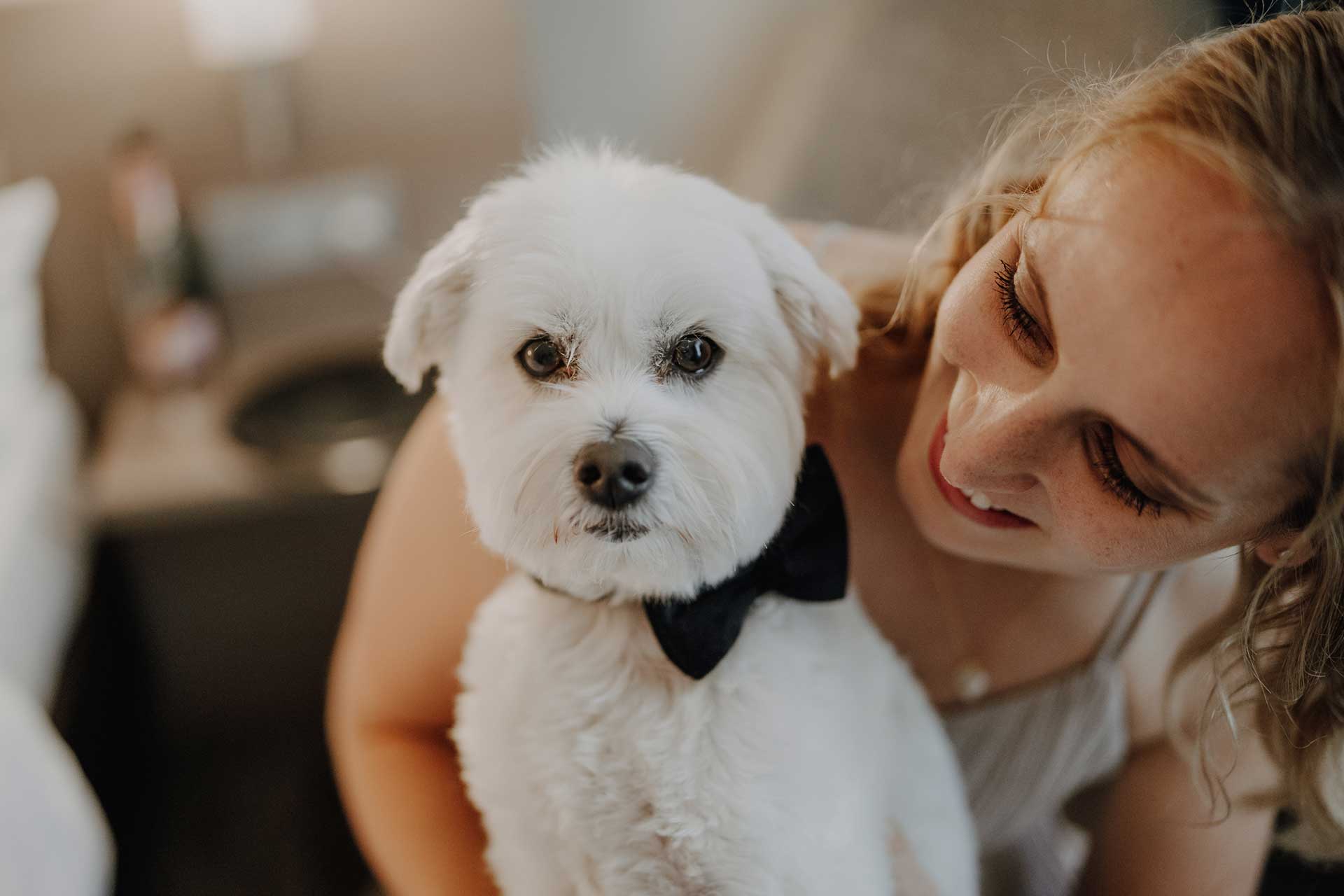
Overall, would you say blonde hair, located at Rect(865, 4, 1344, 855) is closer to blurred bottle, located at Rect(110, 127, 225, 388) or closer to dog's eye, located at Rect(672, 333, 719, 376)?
dog's eye, located at Rect(672, 333, 719, 376)

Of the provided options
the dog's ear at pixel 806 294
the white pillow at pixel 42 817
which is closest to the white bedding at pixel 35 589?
the white pillow at pixel 42 817

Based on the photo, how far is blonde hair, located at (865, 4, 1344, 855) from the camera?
1.87ft

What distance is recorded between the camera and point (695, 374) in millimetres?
758

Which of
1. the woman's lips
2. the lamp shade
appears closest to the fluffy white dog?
the woman's lips

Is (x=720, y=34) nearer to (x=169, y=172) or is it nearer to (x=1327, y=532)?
(x=169, y=172)

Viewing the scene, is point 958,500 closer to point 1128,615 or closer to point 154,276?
point 1128,615

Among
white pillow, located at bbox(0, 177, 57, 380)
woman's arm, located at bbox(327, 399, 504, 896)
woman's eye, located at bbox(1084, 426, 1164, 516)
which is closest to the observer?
woman's eye, located at bbox(1084, 426, 1164, 516)

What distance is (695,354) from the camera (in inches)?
29.7

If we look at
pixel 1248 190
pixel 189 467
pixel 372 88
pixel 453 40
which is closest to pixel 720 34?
pixel 453 40

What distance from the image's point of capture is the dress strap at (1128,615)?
3.33 ft

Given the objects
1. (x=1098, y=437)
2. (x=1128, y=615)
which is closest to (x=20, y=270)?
(x=1098, y=437)

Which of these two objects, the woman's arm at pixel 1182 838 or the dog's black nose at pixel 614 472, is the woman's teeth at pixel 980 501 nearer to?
the dog's black nose at pixel 614 472

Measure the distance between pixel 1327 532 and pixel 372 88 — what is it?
216cm

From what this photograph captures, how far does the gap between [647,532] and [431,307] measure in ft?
0.93
